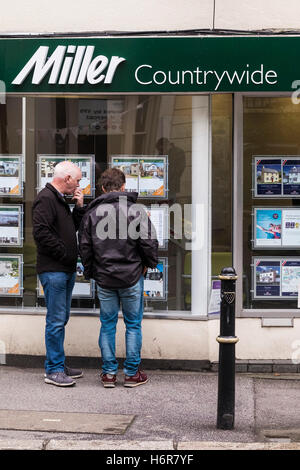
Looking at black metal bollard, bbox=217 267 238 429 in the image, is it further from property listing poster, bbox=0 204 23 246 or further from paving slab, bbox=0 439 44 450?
property listing poster, bbox=0 204 23 246

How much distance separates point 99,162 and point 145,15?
1535 mm

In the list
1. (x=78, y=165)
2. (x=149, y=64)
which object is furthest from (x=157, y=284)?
(x=149, y=64)

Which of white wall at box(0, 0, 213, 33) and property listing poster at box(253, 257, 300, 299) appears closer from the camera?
white wall at box(0, 0, 213, 33)

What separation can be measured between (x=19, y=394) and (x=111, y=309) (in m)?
1.10

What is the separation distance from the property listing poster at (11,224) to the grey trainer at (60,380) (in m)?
1.60

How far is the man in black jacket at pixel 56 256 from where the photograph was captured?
7.15 meters

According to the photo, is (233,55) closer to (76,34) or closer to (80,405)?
(76,34)

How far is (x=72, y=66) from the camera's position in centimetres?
774

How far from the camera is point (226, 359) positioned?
593 cm

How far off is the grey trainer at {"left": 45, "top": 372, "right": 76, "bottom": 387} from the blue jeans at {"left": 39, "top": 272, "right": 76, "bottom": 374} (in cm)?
6

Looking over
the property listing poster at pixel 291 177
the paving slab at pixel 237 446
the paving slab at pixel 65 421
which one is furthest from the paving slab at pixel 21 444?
the property listing poster at pixel 291 177

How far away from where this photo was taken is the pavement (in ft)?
18.2

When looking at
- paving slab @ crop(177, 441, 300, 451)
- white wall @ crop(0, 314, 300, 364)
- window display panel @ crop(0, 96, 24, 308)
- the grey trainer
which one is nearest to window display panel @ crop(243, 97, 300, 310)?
white wall @ crop(0, 314, 300, 364)

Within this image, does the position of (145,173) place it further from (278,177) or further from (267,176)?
(278,177)
